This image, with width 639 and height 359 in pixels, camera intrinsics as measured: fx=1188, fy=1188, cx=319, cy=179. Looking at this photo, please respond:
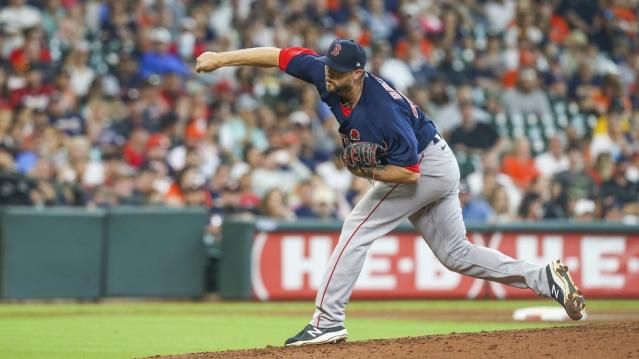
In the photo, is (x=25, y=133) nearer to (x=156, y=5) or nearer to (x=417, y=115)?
(x=156, y=5)

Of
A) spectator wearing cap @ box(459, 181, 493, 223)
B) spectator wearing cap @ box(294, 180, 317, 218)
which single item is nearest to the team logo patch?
spectator wearing cap @ box(294, 180, 317, 218)

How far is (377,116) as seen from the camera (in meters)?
6.98

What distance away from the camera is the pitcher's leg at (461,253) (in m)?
7.45

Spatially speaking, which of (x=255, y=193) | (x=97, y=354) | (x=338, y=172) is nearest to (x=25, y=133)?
(x=255, y=193)

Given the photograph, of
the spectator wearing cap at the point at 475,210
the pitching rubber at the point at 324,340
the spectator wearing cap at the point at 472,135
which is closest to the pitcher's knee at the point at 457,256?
the pitching rubber at the point at 324,340

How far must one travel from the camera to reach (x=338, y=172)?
15.8 metres

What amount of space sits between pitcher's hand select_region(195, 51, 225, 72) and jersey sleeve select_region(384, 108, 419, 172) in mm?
1109

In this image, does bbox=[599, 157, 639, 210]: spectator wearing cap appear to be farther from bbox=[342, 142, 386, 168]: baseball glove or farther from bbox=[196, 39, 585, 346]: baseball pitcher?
bbox=[342, 142, 386, 168]: baseball glove

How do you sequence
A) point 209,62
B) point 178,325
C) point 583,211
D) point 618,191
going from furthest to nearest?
point 618,191 → point 583,211 → point 178,325 → point 209,62

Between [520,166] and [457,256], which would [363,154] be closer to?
[457,256]

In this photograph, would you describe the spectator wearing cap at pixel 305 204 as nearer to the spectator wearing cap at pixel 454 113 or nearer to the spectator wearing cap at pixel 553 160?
the spectator wearing cap at pixel 454 113

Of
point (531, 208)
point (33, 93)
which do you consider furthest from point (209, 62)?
point (531, 208)

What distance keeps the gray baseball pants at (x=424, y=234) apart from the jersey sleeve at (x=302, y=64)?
2.60ft

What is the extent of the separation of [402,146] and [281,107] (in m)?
9.42
